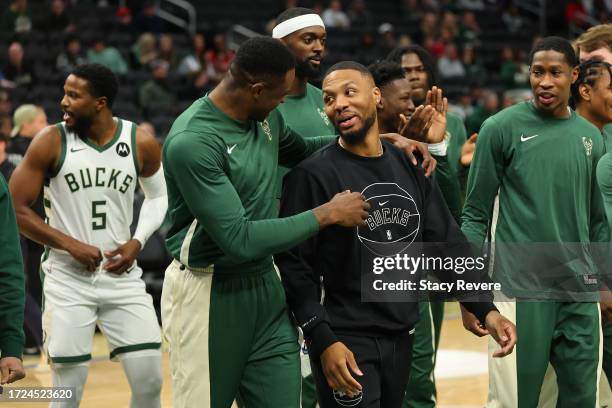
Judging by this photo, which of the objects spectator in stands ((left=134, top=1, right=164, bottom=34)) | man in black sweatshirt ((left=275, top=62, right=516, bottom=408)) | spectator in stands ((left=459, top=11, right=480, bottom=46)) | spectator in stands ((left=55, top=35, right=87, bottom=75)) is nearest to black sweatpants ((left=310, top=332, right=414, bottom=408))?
man in black sweatshirt ((left=275, top=62, right=516, bottom=408))

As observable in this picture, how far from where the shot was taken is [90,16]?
61.9ft

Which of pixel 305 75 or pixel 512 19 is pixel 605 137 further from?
pixel 512 19

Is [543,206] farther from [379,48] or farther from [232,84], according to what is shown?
[379,48]

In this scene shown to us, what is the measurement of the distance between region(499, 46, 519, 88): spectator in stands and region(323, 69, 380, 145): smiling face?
1668 centimetres

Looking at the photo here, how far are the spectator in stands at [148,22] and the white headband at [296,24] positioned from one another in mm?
13642

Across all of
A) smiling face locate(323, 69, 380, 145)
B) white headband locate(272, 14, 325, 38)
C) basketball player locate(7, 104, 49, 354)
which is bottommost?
basketball player locate(7, 104, 49, 354)

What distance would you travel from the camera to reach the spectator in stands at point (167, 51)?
712 inches

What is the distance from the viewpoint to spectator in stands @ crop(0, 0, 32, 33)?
1734 cm

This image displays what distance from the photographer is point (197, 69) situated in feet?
59.5

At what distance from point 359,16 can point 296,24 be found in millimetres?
16378

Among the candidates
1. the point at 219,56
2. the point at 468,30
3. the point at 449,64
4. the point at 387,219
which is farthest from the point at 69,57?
the point at 387,219

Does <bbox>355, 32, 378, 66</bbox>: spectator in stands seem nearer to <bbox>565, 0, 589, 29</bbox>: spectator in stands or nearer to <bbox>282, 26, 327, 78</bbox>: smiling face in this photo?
<bbox>565, 0, 589, 29</bbox>: spectator in stands

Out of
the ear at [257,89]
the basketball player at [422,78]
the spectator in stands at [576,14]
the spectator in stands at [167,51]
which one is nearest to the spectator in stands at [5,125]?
the basketball player at [422,78]

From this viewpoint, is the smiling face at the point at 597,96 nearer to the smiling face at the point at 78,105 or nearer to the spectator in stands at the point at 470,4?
the smiling face at the point at 78,105
